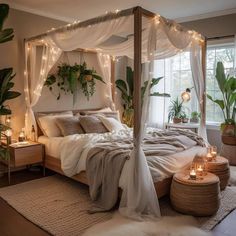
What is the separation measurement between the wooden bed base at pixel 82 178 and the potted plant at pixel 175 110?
2.66 m

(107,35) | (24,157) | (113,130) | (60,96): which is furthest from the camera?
(60,96)

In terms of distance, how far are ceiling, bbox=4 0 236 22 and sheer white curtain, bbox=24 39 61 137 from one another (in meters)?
0.64

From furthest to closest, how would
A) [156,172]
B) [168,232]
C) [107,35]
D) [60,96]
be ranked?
[60,96] → [107,35] → [156,172] → [168,232]

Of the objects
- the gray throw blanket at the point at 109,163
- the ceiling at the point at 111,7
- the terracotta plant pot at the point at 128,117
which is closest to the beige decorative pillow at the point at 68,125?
the gray throw blanket at the point at 109,163

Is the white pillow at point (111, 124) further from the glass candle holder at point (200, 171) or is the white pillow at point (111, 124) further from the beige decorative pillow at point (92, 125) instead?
the glass candle holder at point (200, 171)

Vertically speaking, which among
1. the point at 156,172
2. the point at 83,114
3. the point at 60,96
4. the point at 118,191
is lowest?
the point at 118,191

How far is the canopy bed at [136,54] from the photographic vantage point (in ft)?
9.49

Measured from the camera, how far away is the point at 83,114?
5.29m

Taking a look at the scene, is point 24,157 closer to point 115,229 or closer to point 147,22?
point 115,229

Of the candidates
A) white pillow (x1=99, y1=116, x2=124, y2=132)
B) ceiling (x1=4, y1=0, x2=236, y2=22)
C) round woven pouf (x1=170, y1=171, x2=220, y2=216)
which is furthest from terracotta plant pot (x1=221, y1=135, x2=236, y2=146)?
ceiling (x1=4, y1=0, x2=236, y2=22)

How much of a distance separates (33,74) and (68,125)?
1.06 meters

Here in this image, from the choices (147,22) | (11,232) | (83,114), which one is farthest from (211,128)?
(11,232)

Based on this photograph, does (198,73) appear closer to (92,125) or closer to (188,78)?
(188,78)

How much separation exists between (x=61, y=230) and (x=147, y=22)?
2463mm
